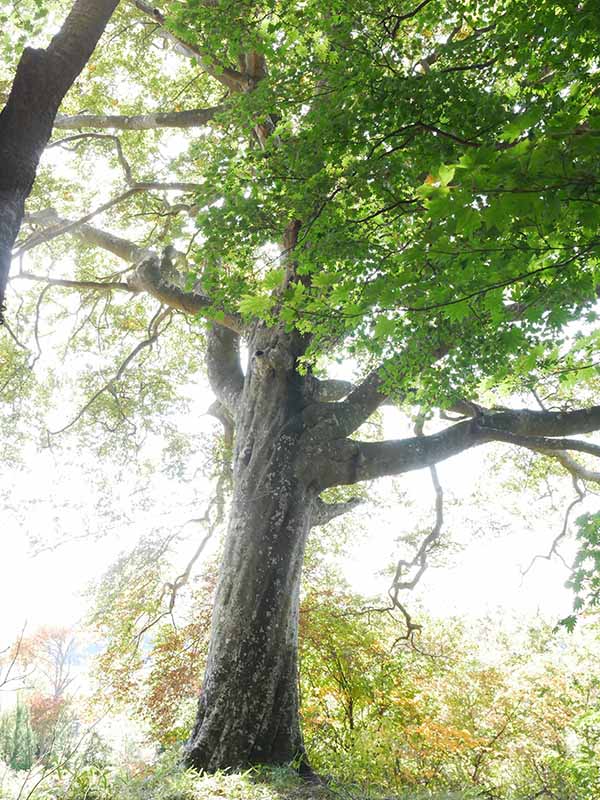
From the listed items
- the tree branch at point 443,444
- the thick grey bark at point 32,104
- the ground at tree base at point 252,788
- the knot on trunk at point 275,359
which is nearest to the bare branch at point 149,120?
the knot on trunk at point 275,359

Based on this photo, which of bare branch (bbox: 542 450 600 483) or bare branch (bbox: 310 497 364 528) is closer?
bare branch (bbox: 310 497 364 528)

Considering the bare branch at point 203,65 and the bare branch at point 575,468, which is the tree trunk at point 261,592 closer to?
the bare branch at point 203,65

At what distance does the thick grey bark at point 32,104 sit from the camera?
242 cm

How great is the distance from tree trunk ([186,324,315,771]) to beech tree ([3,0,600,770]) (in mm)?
19

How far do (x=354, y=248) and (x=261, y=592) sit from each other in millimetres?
3232

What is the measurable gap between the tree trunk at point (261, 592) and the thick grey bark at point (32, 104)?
3590 mm

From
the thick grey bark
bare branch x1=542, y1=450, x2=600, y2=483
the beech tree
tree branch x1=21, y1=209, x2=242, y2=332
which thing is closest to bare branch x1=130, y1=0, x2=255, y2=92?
the beech tree

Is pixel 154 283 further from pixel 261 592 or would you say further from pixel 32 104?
pixel 32 104

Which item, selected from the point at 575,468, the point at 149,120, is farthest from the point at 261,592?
the point at 149,120

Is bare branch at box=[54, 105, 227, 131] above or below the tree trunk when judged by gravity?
above

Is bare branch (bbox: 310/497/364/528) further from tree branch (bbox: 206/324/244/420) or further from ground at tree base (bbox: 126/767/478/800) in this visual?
ground at tree base (bbox: 126/767/478/800)

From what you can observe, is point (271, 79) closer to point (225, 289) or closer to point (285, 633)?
point (225, 289)

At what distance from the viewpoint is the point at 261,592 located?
5.03 metres

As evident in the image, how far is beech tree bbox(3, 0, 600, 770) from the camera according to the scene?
262 centimetres
